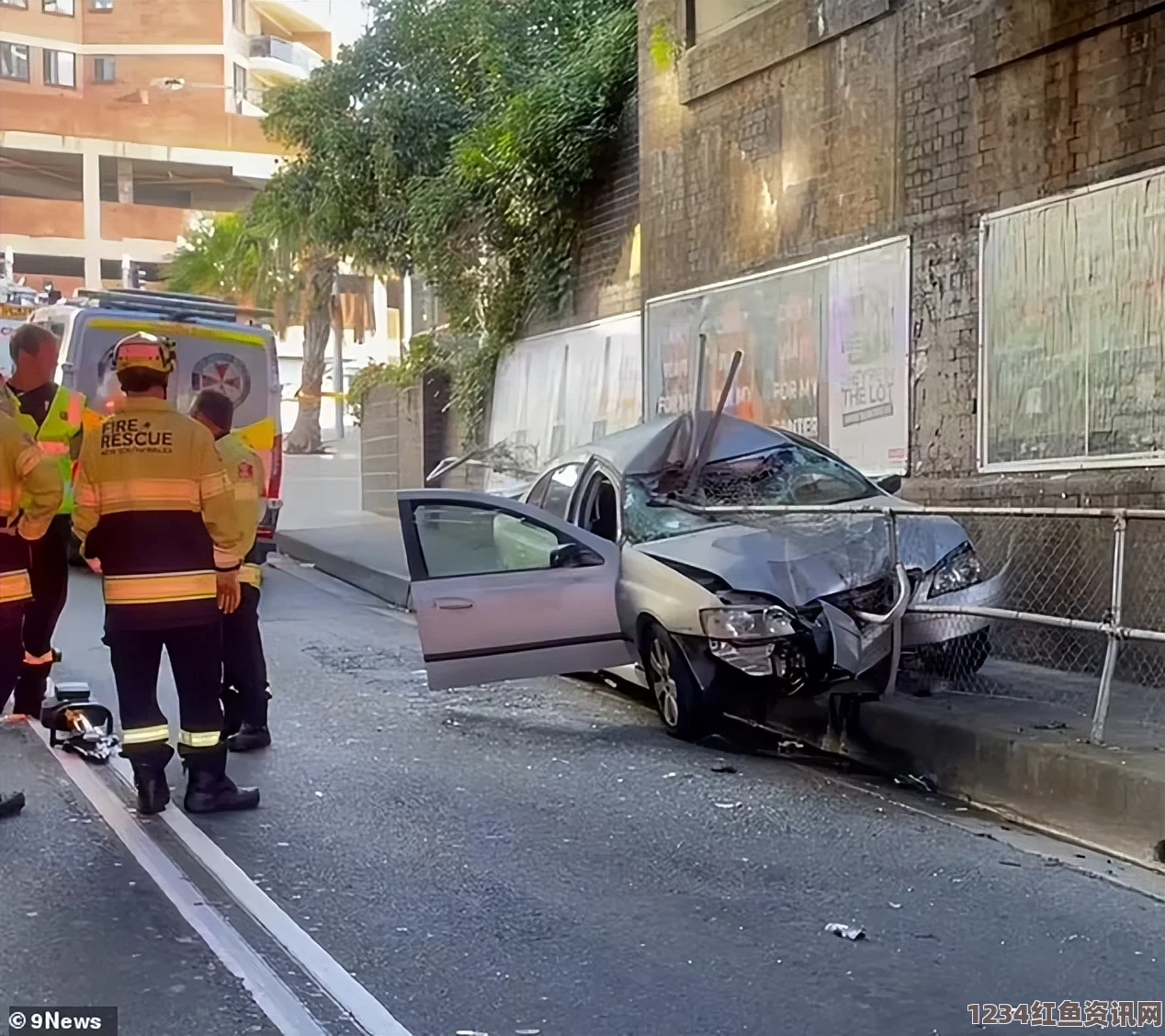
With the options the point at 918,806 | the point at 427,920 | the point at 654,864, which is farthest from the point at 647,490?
the point at 427,920

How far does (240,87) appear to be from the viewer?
4938 centimetres

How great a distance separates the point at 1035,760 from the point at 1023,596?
7.32 ft

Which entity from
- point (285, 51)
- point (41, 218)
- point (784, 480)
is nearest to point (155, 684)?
point (784, 480)

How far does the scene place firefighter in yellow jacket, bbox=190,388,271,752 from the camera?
646 cm

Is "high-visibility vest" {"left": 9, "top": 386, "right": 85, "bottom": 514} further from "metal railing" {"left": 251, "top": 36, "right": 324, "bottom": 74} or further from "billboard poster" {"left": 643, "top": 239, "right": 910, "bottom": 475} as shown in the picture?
"metal railing" {"left": 251, "top": 36, "right": 324, "bottom": 74}

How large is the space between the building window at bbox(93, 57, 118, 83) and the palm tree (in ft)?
55.7

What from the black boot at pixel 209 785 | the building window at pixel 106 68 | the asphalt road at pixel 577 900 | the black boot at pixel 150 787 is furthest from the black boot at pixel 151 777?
the building window at pixel 106 68

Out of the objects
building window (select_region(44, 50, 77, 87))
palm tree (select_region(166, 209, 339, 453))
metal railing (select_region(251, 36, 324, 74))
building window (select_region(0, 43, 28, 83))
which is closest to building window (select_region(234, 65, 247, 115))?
metal railing (select_region(251, 36, 324, 74))

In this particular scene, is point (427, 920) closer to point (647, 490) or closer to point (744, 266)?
point (647, 490)

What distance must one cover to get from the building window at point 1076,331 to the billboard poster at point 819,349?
0.98 meters

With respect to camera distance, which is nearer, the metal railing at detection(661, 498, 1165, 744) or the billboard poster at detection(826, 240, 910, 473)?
the metal railing at detection(661, 498, 1165, 744)

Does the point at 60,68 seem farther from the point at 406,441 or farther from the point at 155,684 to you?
the point at 155,684

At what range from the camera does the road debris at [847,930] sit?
4566mm

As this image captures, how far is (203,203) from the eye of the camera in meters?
48.0
